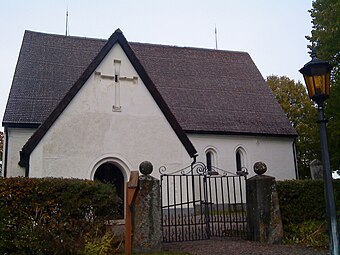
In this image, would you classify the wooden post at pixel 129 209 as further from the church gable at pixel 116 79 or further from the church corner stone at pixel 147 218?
the church gable at pixel 116 79

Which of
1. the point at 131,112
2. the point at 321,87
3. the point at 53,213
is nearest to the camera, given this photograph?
the point at 321,87

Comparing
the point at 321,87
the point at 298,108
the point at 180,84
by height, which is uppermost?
the point at 298,108

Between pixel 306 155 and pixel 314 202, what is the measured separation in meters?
21.2

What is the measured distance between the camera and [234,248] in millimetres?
9961

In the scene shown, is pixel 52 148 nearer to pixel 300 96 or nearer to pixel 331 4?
pixel 331 4

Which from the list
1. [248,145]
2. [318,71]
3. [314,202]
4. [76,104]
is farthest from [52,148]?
[248,145]

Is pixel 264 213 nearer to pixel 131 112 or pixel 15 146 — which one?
pixel 131 112

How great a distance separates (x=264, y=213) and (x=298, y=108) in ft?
85.7

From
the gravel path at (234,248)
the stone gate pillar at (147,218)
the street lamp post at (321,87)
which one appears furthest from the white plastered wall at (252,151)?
the street lamp post at (321,87)

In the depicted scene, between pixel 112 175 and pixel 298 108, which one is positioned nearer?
pixel 112 175

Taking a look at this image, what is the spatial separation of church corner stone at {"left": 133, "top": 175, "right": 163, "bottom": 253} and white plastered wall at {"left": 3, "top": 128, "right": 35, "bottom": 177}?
33.4ft

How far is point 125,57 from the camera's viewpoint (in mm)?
16625

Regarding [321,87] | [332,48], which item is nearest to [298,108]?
[332,48]

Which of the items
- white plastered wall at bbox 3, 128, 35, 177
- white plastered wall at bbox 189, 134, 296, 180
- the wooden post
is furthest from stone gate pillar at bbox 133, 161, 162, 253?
white plastered wall at bbox 189, 134, 296, 180
